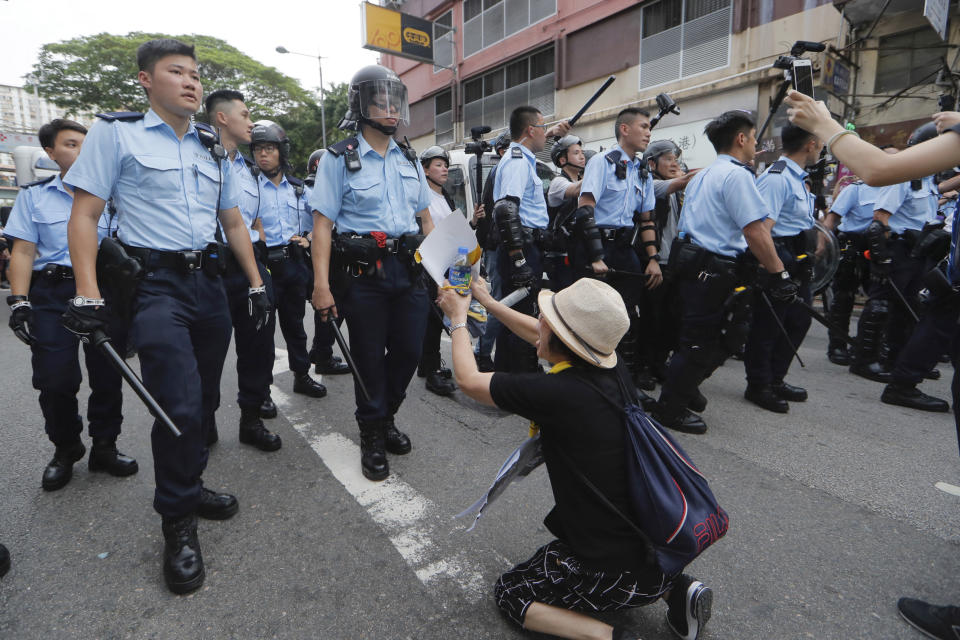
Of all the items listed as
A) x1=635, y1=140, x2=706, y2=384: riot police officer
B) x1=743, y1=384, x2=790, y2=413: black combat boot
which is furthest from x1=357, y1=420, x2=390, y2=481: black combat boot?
x1=743, y1=384, x2=790, y2=413: black combat boot

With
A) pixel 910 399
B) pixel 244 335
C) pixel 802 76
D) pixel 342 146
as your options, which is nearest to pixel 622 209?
pixel 802 76

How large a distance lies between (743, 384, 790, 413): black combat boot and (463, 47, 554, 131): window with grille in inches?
559

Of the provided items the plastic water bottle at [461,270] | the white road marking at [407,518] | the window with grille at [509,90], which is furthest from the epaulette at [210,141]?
the window with grille at [509,90]

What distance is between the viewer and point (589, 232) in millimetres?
4023

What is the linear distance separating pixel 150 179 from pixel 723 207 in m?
3.10

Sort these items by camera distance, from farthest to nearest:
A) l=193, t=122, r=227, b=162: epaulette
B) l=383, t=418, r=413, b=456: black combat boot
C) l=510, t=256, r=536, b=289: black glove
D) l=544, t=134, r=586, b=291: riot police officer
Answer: l=544, t=134, r=586, b=291: riot police officer, l=510, t=256, r=536, b=289: black glove, l=383, t=418, r=413, b=456: black combat boot, l=193, t=122, r=227, b=162: epaulette

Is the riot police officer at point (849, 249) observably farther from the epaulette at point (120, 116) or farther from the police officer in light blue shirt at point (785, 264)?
the epaulette at point (120, 116)

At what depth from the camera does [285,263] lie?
4262 mm

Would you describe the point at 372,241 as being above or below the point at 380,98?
below

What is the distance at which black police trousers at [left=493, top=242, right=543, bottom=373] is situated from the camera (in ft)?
13.2

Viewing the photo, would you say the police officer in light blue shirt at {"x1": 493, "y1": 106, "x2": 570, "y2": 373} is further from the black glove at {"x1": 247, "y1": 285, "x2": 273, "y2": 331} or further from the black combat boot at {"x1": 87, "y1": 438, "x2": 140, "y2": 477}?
the black combat boot at {"x1": 87, "y1": 438, "x2": 140, "y2": 477}

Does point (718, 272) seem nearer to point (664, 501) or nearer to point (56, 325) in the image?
point (664, 501)

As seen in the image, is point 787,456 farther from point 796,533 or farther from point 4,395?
point 4,395

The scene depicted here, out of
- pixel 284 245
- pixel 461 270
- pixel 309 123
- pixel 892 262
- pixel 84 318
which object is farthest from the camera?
pixel 309 123
